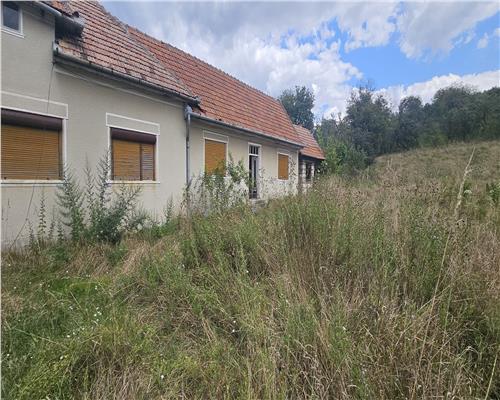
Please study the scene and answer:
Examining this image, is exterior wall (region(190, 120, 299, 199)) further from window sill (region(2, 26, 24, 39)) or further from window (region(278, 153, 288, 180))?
window sill (region(2, 26, 24, 39))

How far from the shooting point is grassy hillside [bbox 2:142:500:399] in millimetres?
1802

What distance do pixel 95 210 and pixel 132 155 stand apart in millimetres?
2145

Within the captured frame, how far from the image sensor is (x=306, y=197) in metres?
4.16

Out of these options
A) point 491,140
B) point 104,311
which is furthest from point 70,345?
point 491,140

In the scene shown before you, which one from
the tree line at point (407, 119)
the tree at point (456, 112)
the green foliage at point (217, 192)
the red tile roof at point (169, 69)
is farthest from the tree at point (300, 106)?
the green foliage at point (217, 192)

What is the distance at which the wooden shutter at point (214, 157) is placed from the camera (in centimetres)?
946

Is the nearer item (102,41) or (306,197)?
(306,197)

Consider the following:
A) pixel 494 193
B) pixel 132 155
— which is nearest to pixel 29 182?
pixel 132 155

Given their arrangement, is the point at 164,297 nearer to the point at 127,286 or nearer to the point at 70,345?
the point at 127,286

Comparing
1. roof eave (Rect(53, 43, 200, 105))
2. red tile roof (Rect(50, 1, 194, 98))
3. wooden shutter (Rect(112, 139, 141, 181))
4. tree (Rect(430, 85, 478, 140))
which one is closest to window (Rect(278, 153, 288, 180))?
roof eave (Rect(53, 43, 200, 105))

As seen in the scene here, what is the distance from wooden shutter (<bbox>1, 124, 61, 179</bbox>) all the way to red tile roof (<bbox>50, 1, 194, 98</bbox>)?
169 centimetres

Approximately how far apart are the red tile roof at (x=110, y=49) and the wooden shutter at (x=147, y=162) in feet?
5.32

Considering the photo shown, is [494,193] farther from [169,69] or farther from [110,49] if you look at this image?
[169,69]

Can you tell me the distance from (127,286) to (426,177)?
4.22m
